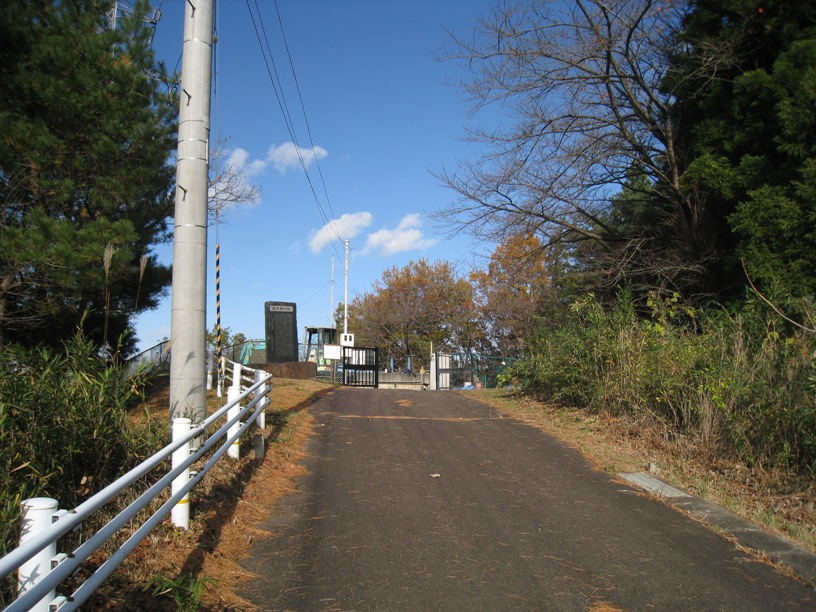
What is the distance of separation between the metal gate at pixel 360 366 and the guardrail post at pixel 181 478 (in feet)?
63.6

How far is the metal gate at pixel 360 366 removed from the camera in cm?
2491

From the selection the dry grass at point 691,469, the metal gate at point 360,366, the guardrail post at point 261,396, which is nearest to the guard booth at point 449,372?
the metal gate at point 360,366

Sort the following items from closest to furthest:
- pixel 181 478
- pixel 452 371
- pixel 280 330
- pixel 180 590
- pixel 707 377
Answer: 1. pixel 180 590
2. pixel 181 478
3. pixel 707 377
4. pixel 280 330
5. pixel 452 371

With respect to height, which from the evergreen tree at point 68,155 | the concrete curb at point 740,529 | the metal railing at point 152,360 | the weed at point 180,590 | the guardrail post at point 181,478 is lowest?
the concrete curb at point 740,529

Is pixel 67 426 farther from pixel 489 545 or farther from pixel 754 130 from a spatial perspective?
pixel 754 130

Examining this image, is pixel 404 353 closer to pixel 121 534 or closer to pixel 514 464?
pixel 514 464

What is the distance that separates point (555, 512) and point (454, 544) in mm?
1433

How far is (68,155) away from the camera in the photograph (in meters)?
12.4

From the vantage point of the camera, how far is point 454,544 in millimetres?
5629

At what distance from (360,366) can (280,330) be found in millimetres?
3531

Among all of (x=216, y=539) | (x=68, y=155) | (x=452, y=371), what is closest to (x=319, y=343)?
(x=452, y=371)

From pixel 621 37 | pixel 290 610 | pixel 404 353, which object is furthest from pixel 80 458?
pixel 404 353

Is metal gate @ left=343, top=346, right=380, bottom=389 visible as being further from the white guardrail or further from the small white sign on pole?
the white guardrail

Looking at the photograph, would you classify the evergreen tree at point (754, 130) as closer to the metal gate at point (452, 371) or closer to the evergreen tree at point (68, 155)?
the evergreen tree at point (68, 155)
